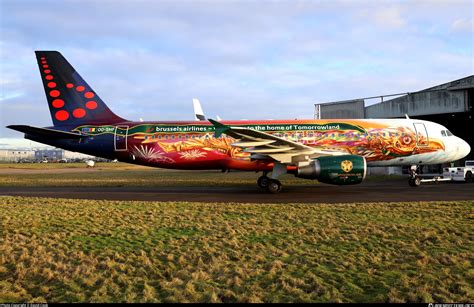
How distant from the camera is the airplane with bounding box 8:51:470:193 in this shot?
21844 millimetres

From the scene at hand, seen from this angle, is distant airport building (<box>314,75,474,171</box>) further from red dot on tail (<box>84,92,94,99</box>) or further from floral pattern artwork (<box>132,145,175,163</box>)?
red dot on tail (<box>84,92,94,99</box>)

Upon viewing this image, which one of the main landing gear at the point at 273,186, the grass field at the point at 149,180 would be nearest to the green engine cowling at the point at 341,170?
the main landing gear at the point at 273,186

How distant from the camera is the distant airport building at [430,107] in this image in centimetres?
3291

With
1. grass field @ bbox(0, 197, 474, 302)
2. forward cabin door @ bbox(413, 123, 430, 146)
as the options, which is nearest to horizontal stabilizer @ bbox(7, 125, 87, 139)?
grass field @ bbox(0, 197, 474, 302)

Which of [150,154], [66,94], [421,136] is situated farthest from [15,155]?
[421,136]

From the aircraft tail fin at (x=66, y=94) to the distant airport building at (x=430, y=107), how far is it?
25.4 m

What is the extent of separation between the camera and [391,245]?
8102 mm

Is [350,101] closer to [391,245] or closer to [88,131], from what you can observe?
[88,131]

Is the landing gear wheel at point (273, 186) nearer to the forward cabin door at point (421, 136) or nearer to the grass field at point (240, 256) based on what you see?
the grass field at point (240, 256)

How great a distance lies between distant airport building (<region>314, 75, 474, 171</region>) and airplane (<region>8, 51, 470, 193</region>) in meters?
12.4

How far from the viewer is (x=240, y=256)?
7.46 metres

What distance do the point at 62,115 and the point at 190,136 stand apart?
742 cm

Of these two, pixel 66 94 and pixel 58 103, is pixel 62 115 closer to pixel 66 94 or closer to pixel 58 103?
pixel 58 103

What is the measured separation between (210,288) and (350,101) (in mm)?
36977
